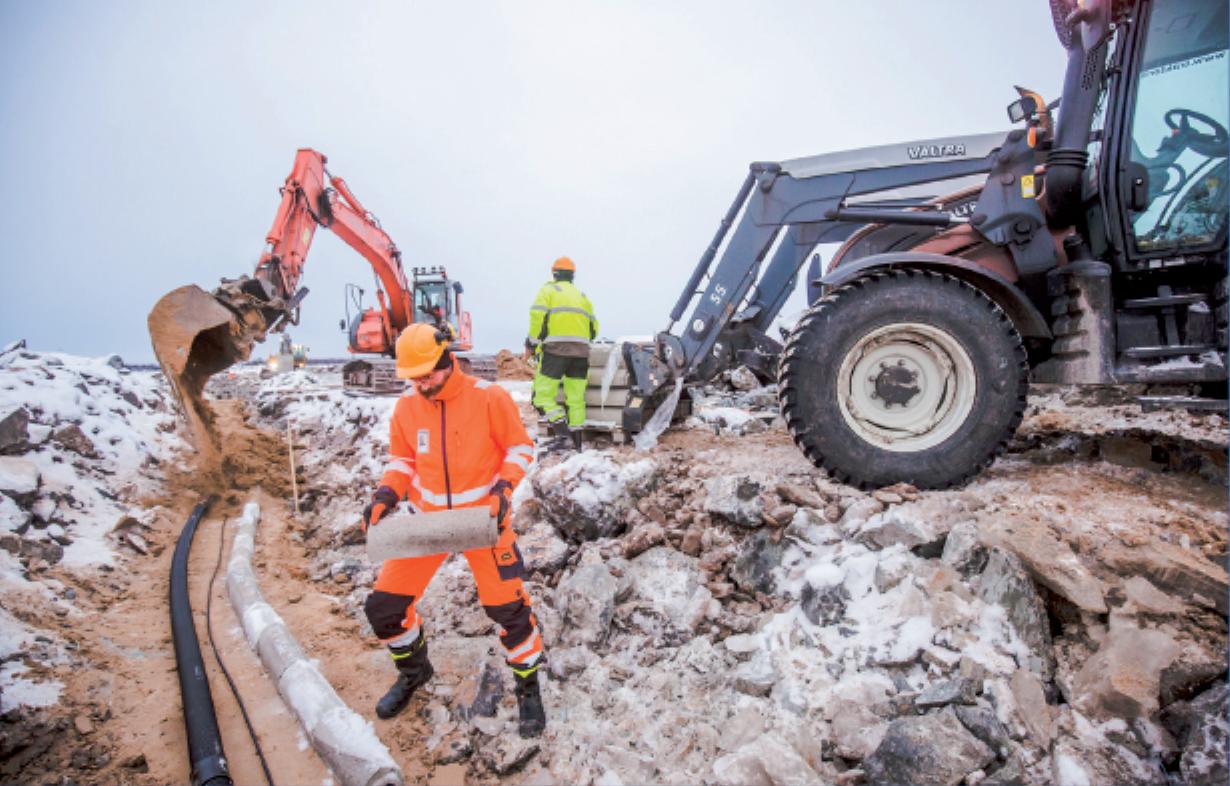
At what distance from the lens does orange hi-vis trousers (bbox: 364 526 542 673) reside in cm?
270

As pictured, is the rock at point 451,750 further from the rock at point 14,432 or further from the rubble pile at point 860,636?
the rock at point 14,432

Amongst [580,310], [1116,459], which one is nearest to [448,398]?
[580,310]

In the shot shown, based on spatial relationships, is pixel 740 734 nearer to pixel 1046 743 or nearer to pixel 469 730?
pixel 1046 743

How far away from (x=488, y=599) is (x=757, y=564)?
57.4 inches

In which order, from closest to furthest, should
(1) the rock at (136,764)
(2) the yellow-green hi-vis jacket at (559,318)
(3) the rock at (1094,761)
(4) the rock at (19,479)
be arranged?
(3) the rock at (1094,761)
(1) the rock at (136,764)
(4) the rock at (19,479)
(2) the yellow-green hi-vis jacket at (559,318)

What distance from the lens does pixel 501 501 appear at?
2670 millimetres

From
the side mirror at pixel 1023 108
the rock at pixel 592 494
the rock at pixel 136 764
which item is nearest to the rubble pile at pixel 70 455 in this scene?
the rock at pixel 136 764

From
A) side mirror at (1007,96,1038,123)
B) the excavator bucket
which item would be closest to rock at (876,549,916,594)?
side mirror at (1007,96,1038,123)

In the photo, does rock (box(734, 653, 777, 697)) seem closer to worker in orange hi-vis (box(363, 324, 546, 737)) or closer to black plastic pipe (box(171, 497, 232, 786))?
worker in orange hi-vis (box(363, 324, 546, 737))

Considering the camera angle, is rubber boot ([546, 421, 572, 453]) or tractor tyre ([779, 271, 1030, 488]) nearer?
tractor tyre ([779, 271, 1030, 488])

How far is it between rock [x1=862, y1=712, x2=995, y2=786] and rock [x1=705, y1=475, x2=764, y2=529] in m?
1.29

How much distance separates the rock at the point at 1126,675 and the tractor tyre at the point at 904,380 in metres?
1.18

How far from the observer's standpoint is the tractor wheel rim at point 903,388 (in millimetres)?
3334

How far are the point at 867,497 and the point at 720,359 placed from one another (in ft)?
6.91
